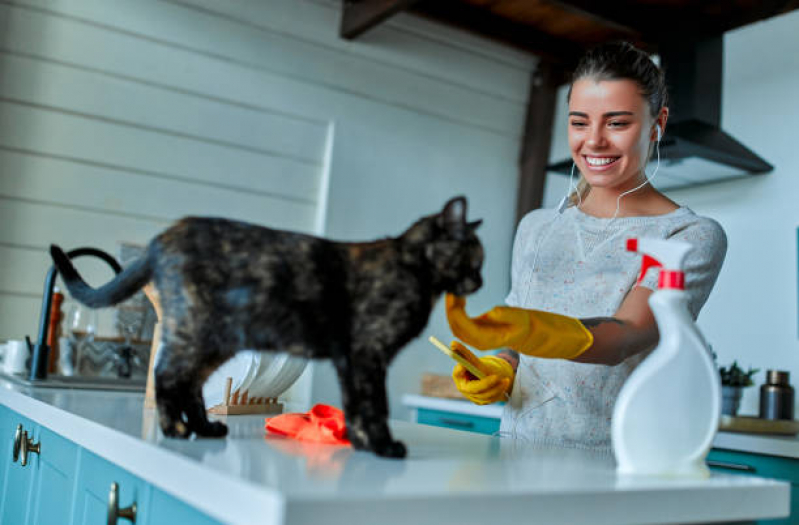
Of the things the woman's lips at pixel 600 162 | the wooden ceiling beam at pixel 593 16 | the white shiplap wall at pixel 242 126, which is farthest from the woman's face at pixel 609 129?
the white shiplap wall at pixel 242 126

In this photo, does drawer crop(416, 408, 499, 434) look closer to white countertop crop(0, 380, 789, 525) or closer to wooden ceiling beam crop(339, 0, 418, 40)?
wooden ceiling beam crop(339, 0, 418, 40)

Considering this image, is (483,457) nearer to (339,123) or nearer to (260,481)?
(260,481)

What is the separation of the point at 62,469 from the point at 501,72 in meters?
3.00

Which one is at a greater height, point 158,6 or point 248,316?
point 158,6

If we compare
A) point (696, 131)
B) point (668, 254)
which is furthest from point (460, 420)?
point (668, 254)

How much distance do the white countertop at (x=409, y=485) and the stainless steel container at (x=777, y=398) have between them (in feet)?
5.34

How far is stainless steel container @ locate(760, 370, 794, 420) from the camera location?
7.20 feet

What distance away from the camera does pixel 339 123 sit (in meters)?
3.10

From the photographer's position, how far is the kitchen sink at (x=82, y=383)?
1602 mm

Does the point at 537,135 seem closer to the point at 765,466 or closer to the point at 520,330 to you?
the point at 765,466

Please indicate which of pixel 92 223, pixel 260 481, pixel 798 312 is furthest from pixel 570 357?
pixel 92 223

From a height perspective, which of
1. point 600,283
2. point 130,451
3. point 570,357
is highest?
point 600,283

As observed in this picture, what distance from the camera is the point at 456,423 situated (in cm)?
274

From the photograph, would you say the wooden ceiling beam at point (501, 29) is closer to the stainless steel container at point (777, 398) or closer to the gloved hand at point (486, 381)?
the stainless steel container at point (777, 398)
